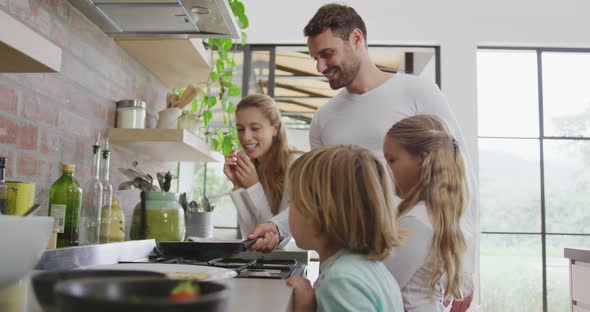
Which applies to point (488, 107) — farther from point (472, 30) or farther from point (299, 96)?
point (299, 96)

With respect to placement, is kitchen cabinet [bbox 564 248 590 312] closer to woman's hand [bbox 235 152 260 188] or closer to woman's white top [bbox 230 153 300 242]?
woman's white top [bbox 230 153 300 242]

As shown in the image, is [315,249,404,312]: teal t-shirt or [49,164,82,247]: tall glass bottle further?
[49,164,82,247]: tall glass bottle

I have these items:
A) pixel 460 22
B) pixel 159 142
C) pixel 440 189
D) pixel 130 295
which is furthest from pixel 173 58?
pixel 460 22

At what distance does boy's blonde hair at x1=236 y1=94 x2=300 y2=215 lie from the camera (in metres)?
2.28

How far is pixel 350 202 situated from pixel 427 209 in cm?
Answer: 42

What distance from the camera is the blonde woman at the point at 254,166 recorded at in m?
→ 2.23

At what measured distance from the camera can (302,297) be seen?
975 millimetres

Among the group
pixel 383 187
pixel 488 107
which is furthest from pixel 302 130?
pixel 383 187

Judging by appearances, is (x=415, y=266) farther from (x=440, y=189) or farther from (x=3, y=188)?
(x=3, y=188)

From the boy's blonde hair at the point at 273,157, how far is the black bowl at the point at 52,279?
1774mm

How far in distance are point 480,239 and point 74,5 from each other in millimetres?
3965

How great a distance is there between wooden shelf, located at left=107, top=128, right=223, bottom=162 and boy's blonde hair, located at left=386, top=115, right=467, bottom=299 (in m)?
0.90

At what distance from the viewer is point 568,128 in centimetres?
479

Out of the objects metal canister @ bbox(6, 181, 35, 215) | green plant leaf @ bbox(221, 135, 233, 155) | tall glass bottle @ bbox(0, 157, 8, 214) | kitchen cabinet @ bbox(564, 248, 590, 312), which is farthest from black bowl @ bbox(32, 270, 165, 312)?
kitchen cabinet @ bbox(564, 248, 590, 312)
